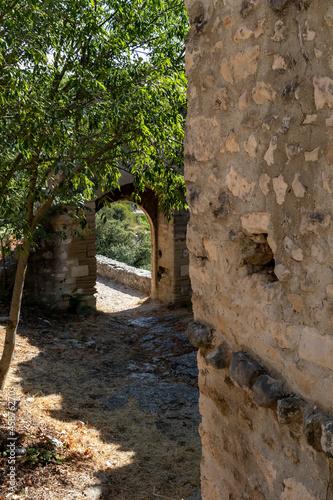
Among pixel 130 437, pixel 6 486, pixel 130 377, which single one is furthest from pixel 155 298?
pixel 6 486

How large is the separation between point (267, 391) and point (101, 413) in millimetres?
4019

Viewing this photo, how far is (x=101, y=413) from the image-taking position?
529 centimetres

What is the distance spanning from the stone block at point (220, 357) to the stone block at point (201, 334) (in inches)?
3.7

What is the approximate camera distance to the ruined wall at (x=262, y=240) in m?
1.50

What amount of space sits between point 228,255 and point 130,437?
348 cm

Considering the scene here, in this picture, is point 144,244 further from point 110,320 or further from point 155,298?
point 110,320

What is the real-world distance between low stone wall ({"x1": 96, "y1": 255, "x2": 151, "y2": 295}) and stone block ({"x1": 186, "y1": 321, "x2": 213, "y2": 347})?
11.0m

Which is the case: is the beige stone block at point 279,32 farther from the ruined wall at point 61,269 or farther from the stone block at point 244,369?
the ruined wall at point 61,269

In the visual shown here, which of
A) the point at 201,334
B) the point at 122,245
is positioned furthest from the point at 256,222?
the point at 122,245

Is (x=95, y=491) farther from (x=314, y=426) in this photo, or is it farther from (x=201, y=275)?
(x=314, y=426)

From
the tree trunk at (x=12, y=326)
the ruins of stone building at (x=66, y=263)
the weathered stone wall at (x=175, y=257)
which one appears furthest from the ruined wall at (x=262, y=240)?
the weathered stone wall at (x=175, y=257)

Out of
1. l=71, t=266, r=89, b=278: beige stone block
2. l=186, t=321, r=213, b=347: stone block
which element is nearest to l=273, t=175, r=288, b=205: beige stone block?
l=186, t=321, r=213, b=347: stone block

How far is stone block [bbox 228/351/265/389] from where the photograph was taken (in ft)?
5.85

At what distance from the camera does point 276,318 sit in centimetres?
172
